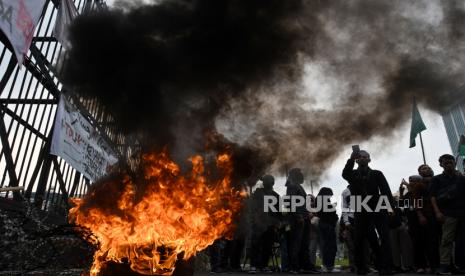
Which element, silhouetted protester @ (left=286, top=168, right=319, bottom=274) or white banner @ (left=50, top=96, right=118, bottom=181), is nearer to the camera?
silhouetted protester @ (left=286, top=168, right=319, bottom=274)

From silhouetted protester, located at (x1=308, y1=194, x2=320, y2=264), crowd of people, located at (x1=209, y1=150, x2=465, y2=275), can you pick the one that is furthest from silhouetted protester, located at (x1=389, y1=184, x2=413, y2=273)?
silhouetted protester, located at (x1=308, y1=194, x2=320, y2=264)

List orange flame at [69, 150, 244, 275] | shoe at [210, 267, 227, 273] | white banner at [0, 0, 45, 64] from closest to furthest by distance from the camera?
1. orange flame at [69, 150, 244, 275]
2. white banner at [0, 0, 45, 64]
3. shoe at [210, 267, 227, 273]

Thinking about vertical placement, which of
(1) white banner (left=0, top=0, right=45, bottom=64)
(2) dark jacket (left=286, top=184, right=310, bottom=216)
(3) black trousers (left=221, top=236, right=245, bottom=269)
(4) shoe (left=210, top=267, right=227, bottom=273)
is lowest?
(4) shoe (left=210, top=267, right=227, bottom=273)

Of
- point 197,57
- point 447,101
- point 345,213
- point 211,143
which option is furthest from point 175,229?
point 447,101

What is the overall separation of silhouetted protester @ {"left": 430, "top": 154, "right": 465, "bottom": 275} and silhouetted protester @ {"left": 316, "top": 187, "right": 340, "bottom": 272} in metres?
1.95

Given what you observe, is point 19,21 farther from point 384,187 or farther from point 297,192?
point 384,187

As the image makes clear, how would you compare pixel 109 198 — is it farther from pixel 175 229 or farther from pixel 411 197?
pixel 411 197

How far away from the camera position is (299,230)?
7.45m

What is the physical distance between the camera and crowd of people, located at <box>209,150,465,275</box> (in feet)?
21.1

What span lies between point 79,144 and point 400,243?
7.06 meters

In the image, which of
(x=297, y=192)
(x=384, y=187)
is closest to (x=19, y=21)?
(x=297, y=192)

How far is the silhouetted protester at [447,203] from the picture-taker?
6.37 metres

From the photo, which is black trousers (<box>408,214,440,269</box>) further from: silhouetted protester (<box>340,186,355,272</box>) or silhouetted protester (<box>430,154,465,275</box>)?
silhouetted protester (<box>340,186,355,272</box>)

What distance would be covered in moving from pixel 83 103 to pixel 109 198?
481 cm
